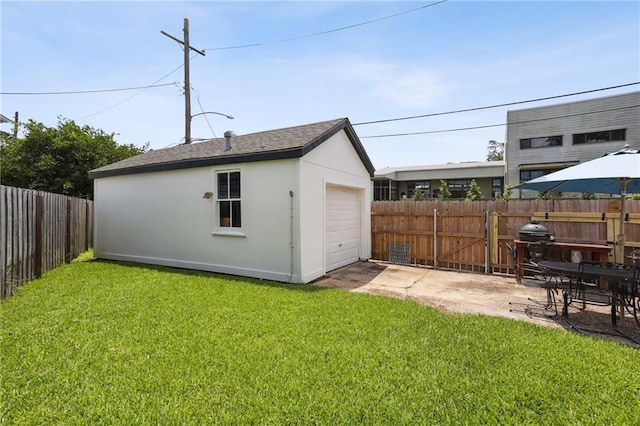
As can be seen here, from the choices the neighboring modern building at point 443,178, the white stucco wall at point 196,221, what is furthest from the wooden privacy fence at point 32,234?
the neighboring modern building at point 443,178

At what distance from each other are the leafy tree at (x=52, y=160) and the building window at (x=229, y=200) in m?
12.5

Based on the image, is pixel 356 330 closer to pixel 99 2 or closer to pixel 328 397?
pixel 328 397

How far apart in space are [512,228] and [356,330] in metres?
6.29

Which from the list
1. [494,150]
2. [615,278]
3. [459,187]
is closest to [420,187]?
[459,187]

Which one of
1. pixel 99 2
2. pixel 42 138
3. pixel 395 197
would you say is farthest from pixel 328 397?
pixel 395 197

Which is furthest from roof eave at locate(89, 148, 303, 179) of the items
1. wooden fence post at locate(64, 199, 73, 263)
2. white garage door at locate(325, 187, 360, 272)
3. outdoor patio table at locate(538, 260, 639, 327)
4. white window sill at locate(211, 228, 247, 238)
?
outdoor patio table at locate(538, 260, 639, 327)

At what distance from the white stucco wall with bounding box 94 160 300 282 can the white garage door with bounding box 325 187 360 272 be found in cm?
175

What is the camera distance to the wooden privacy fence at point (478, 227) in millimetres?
7176

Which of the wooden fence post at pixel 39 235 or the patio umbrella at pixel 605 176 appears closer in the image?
the patio umbrella at pixel 605 176

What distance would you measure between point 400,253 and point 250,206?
5173 mm

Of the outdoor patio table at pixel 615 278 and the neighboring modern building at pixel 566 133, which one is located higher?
the neighboring modern building at pixel 566 133

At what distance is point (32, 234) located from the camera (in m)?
7.15

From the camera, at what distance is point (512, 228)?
822 cm

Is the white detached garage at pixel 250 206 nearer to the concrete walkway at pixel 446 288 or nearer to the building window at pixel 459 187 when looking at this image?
the concrete walkway at pixel 446 288
